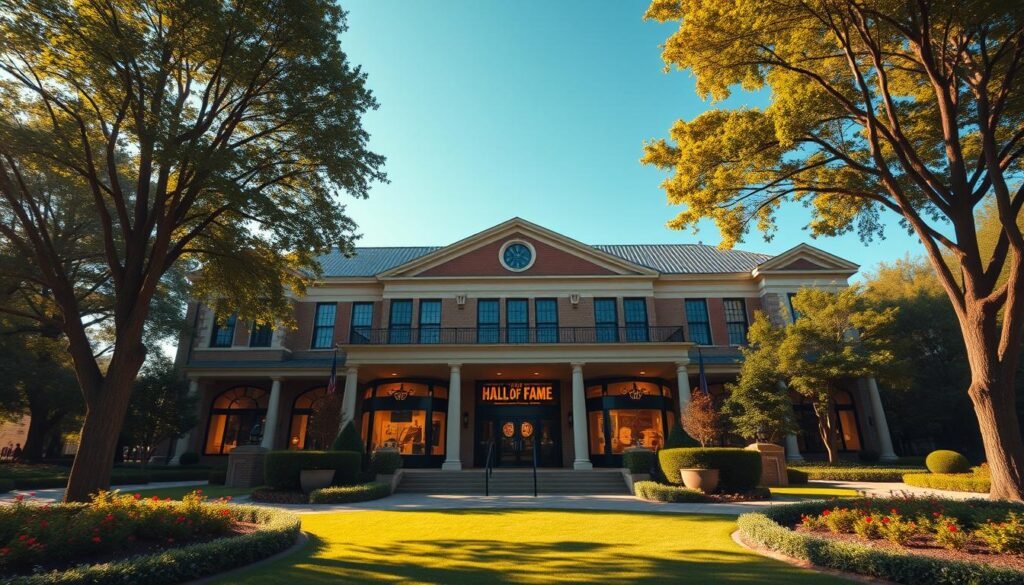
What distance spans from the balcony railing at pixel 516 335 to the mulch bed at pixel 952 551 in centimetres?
1788

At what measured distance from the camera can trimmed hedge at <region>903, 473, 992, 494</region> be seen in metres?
14.8

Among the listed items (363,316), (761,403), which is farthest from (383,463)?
(761,403)

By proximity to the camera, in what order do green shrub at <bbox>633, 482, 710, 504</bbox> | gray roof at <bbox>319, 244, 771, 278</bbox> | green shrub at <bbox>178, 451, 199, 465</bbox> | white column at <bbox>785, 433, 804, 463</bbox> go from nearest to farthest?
1. green shrub at <bbox>633, 482, 710, 504</bbox>
2. white column at <bbox>785, 433, 804, 463</bbox>
3. green shrub at <bbox>178, 451, 199, 465</bbox>
4. gray roof at <bbox>319, 244, 771, 278</bbox>

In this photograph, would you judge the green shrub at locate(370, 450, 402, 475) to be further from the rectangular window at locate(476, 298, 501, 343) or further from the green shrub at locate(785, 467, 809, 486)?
the green shrub at locate(785, 467, 809, 486)

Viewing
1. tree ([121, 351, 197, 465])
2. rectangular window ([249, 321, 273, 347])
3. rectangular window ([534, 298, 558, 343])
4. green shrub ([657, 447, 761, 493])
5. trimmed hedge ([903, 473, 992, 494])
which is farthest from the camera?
rectangular window ([249, 321, 273, 347])

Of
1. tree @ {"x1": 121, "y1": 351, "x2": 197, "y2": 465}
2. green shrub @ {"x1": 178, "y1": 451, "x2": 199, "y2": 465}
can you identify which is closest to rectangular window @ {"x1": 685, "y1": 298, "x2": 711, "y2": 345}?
tree @ {"x1": 121, "y1": 351, "x2": 197, "y2": 465}

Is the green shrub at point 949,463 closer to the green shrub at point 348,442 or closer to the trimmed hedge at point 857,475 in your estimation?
the trimmed hedge at point 857,475

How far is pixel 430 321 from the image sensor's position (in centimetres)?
2620

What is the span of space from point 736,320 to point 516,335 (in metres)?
12.1

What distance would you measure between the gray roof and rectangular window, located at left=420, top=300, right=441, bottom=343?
401 centimetres

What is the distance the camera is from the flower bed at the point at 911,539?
5.59m

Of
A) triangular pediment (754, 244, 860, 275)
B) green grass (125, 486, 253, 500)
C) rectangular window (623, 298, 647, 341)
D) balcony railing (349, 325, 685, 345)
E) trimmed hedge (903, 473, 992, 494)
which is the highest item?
triangular pediment (754, 244, 860, 275)

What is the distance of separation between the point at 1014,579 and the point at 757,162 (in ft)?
37.1

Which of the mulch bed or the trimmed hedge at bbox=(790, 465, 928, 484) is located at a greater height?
the trimmed hedge at bbox=(790, 465, 928, 484)
